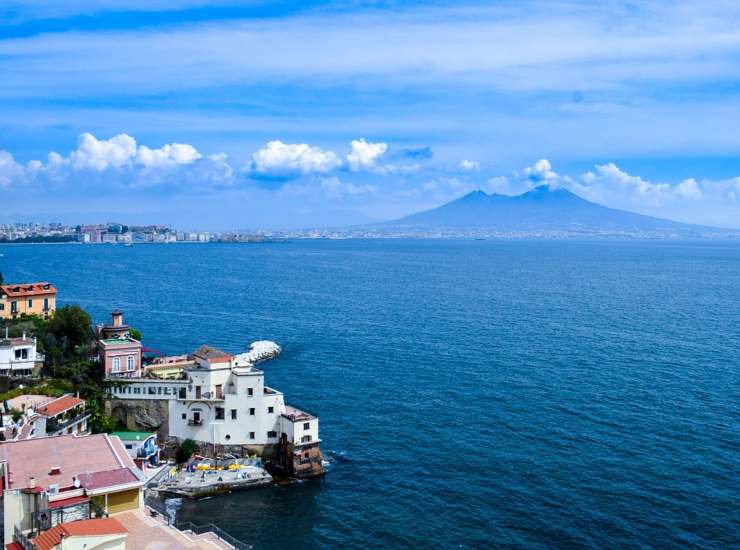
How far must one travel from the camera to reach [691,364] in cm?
6034

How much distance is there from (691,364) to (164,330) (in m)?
55.3

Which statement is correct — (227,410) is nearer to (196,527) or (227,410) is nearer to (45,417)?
(45,417)

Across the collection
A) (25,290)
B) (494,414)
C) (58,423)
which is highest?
(25,290)

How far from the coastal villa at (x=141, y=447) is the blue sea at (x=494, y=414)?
16.4 feet

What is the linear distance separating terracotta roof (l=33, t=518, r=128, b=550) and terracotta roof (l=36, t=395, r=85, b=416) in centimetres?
1764

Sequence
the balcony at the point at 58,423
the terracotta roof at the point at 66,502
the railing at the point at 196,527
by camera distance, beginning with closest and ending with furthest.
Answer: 1. the terracotta roof at the point at 66,502
2. the railing at the point at 196,527
3. the balcony at the point at 58,423

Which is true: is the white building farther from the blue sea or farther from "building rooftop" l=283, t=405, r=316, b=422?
the blue sea

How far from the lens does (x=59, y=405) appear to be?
127 ft

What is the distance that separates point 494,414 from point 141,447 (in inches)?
894

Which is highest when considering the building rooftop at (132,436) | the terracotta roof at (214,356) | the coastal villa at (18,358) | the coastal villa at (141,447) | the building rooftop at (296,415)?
the terracotta roof at (214,356)

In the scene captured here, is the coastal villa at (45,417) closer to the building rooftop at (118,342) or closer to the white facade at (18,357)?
the building rooftop at (118,342)

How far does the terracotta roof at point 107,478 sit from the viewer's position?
79.1 feet

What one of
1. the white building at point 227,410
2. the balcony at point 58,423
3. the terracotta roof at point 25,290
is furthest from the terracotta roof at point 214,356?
the terracotta roof at point 25,290

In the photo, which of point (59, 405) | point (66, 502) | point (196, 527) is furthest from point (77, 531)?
point (59, 405)
